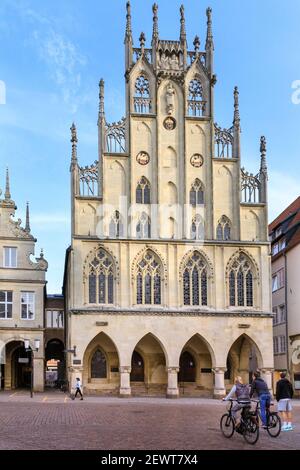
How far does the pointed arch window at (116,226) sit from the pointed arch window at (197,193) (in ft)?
17.0

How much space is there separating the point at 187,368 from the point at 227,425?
31.2 m

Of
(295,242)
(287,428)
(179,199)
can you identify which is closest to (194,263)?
(179,199)

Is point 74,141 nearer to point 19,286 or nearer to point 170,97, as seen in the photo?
point 170,97

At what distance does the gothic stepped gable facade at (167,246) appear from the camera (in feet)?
163

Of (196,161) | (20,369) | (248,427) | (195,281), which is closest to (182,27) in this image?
(196,161)

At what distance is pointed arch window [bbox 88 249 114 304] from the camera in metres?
49.7

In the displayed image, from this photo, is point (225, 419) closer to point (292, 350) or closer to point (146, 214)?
point (146, 214)

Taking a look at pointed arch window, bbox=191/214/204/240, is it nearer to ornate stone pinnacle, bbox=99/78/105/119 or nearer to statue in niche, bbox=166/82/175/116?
statue in niche, bbox=166/82/175/116

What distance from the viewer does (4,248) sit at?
5616 centimetres

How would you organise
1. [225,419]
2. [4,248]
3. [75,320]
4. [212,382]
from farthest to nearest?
1. [4,248]
2. [212,382]
3. [75,320]
4. [225,419]

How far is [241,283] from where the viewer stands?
2035 inches

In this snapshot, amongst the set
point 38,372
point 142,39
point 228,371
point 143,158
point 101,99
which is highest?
point 142,39

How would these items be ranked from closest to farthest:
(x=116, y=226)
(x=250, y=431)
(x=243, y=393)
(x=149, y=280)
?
(x=250, y=431) < (x=243, y=393) < (x=149, y=280) < (x=116, y=226)

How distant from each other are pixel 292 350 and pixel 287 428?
31.0 metres
